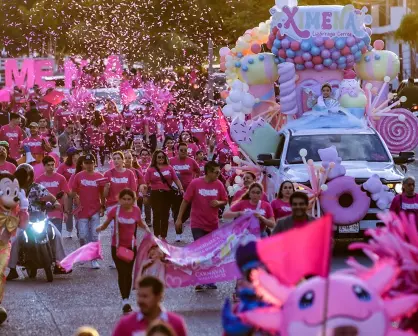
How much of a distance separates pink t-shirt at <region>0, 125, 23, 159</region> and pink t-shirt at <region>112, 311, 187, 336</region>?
16353 millimetres

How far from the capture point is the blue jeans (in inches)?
698

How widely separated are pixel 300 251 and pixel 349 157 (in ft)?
38.3

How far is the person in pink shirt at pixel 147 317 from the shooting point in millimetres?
8000

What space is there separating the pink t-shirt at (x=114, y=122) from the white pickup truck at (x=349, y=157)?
53.3 feet

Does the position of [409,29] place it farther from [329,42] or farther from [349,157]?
[349,157]

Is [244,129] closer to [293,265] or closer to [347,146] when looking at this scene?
[347,146]

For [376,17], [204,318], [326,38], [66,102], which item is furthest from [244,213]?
[376,17]

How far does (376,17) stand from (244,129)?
62038 mm

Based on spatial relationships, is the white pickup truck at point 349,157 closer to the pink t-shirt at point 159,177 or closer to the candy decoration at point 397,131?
the pink t-shirt at point 159,177

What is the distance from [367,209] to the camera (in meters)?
16.9

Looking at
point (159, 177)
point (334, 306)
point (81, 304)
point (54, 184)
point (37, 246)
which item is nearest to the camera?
point (334, 306)

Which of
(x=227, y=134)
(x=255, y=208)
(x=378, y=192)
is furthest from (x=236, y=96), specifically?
(x=255, y=208)

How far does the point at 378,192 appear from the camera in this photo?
17047 mm

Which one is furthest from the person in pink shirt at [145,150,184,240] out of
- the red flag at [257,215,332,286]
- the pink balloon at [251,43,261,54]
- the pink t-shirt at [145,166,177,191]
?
the red flag at [257,215,332,286]
